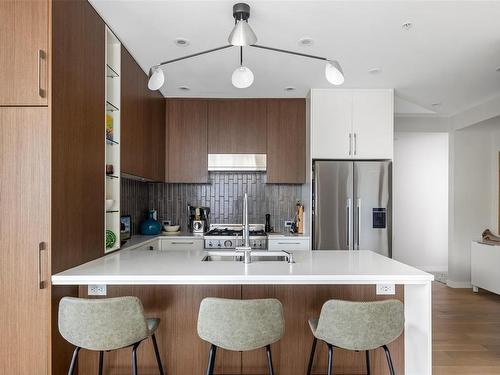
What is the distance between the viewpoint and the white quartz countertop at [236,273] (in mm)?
1847

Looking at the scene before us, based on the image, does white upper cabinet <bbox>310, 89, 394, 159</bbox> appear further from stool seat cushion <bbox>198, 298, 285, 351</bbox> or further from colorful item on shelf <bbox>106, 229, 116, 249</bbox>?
stool seat cushion <bbox>198, 298, 285, 351</bbox>

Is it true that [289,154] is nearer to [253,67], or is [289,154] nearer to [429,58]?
[253,67]

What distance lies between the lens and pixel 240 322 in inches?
65.2

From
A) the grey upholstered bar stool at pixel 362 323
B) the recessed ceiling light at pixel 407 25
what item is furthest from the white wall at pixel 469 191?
the grey upholstered bar stool at pixel 362 323

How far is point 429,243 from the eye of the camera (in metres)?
6.27

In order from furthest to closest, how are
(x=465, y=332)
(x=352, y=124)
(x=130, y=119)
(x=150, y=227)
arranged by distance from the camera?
1. (x=150, y=227)
2. (x=352, y=124)
3. (x=465, y=332)
4. (x=130, y=119)

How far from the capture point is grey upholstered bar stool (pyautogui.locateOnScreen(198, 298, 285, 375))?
1657mm

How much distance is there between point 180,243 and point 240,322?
247 centimetres

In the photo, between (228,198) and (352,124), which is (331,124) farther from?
(228,198)

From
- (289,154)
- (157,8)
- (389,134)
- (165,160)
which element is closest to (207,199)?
(165,160)

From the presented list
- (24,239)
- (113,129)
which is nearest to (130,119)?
(113,129)

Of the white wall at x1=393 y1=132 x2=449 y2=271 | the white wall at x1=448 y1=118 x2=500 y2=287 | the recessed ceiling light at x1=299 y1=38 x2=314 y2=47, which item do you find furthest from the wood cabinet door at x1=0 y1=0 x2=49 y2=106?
the white wall at x1=393 y1=132 x2=449 y2=271

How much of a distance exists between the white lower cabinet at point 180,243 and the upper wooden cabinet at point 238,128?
110 centimetres

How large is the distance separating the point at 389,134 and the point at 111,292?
323cm
